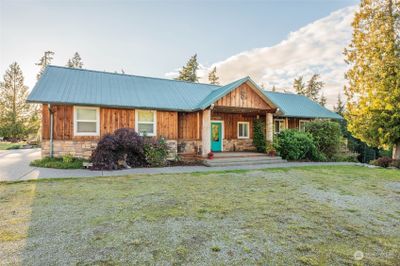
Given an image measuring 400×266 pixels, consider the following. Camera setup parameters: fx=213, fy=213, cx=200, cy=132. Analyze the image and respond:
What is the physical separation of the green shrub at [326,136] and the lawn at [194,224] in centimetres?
868

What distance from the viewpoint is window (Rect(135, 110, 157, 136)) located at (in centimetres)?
1251

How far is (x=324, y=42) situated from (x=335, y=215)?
14.0 metres

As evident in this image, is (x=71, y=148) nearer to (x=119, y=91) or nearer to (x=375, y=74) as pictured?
(x=119, y=91)

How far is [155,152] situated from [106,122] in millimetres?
3335

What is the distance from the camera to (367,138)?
1480cm

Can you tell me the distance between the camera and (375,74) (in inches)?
553

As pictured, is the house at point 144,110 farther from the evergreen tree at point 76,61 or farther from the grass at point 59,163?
the evergreen tree at point 76,61

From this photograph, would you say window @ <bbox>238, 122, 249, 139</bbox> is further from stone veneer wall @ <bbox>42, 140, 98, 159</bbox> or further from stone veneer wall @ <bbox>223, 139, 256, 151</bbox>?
stone veneer wall @ <bbox>42, 140, 98, 159</bbox>

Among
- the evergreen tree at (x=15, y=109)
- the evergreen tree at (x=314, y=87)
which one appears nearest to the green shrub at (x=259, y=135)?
the evergreen tree at (x=314, y=87)

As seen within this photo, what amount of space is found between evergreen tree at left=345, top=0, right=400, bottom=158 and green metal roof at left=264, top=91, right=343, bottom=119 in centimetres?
317

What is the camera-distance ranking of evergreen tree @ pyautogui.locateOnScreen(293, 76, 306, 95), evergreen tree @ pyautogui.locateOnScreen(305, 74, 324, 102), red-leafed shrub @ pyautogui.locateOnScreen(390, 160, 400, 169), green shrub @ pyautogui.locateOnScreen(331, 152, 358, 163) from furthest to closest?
evergreen tree @ pyautogui.locateOnScreen(293, 76, 306, 95) → evergreen tree @ pyautogui.locateOnScreen(305, 74, 324, 102) → green shrub @ pyautogui.locateOnScreen(331, 152, 358, 163) → red-leafed shrub @ pyautogui.locateOnScreen(390, 160, 400, 169)

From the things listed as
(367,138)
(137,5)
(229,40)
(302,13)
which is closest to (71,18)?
(137,5)

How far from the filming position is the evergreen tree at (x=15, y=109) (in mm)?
32156

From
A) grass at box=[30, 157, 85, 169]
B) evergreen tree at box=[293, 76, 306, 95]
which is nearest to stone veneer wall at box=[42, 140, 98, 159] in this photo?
grass at box=[30, 157, 85, 169]
